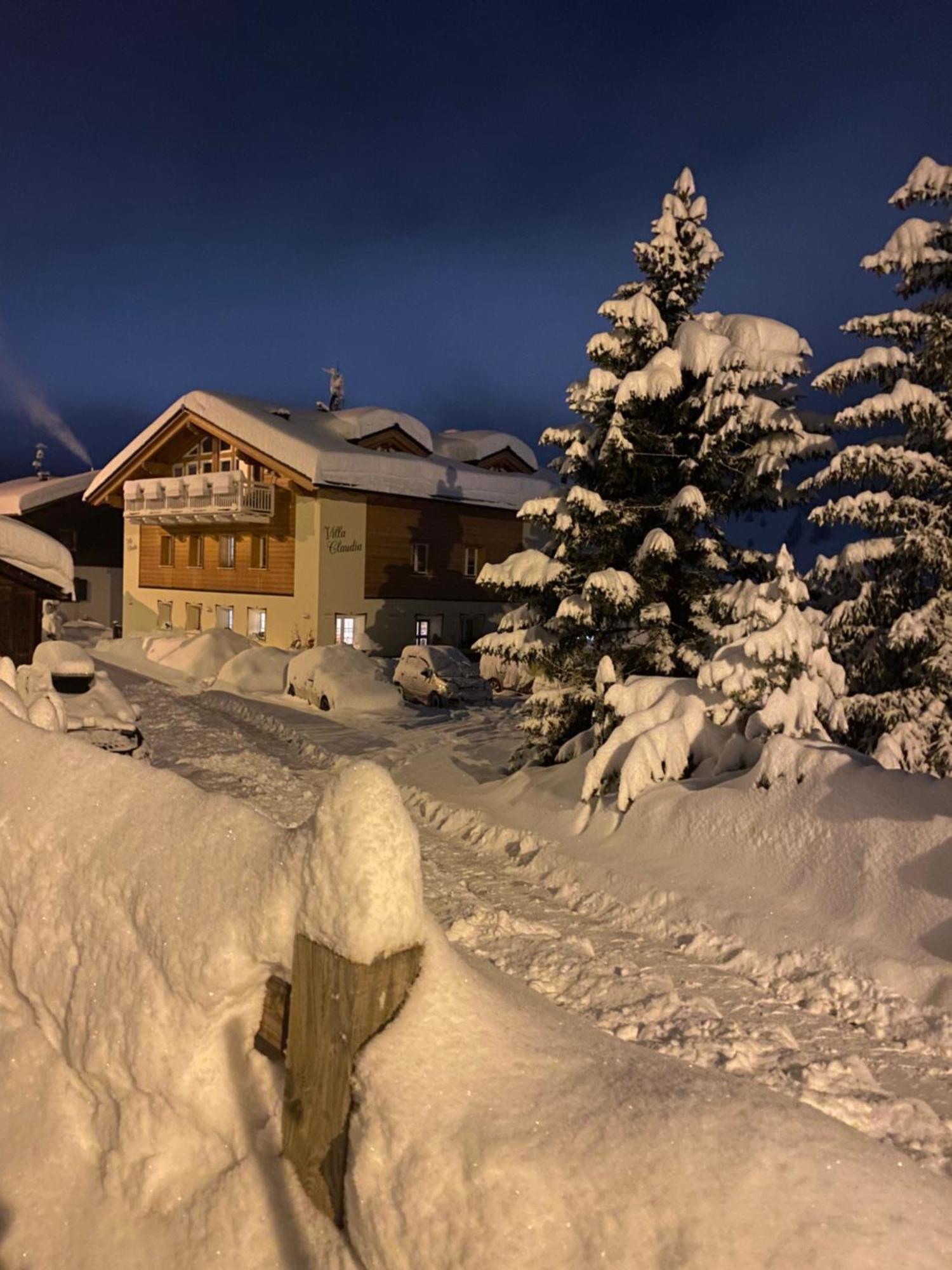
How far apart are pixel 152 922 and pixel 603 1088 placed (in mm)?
2062

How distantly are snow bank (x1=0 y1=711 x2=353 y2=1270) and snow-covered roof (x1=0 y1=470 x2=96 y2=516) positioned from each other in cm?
4439

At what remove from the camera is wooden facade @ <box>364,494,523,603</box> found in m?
30.8

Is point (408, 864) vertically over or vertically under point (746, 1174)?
over

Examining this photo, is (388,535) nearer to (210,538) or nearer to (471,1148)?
(210,538)

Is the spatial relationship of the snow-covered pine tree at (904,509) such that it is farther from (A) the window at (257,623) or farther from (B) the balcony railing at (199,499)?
(A) the window at (257,623)

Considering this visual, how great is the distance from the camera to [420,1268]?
8.40ft

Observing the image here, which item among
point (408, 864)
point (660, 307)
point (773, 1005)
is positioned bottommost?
point (773, 1005)

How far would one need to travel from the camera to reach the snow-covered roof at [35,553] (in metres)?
16.3

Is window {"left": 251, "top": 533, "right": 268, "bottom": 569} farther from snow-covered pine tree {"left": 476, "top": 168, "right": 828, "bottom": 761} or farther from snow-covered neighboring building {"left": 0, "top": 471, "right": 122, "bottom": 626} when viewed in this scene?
snow-covered pine tree {"left": 476, "top": 168, "right": 828, "bottom": 761}

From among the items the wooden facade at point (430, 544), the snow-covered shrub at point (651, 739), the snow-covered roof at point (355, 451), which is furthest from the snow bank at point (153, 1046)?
the wooden facade at point (430, 544)

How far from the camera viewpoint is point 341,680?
848 inches

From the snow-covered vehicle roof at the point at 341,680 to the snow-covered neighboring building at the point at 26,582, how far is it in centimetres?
654

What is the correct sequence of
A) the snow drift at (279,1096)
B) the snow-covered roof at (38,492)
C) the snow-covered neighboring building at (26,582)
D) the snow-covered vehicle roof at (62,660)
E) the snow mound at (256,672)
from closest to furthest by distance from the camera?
the snow drift at (279,1096) < the snow-covered vehicle roof at (62,660) < the snow-covered neighboring building at (26,582) < the snow mound at (256,672) < the snow-covered roof at (38,492)

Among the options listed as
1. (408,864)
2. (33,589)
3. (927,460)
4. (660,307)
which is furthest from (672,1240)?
(33,589)
